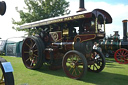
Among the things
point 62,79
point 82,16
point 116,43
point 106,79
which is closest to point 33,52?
point 62,79

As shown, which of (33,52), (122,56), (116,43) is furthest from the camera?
(116,43)

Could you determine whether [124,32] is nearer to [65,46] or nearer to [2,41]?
[65,46]

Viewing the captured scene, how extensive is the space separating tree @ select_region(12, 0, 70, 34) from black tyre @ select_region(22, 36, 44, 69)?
9.88 meters

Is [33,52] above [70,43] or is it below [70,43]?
below

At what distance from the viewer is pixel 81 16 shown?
15.2 ft

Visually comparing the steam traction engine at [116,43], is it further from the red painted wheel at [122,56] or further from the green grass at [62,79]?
the green grass at [62,79]

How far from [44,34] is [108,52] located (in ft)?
26.7

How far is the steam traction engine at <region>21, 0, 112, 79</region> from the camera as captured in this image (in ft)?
15.4

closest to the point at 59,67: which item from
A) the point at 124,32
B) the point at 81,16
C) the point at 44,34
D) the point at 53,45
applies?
the point at 53,45

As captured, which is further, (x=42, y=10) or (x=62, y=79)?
(x=42, y=10)

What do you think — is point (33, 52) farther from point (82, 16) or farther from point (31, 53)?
point (82, 16)

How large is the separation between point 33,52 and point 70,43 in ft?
6.48

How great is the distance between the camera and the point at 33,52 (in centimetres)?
617

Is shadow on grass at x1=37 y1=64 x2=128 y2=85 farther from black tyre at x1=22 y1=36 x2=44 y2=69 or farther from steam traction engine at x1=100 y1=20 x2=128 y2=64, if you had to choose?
steam traction engine at x1=100 y1=20 x2=128 y2=64
